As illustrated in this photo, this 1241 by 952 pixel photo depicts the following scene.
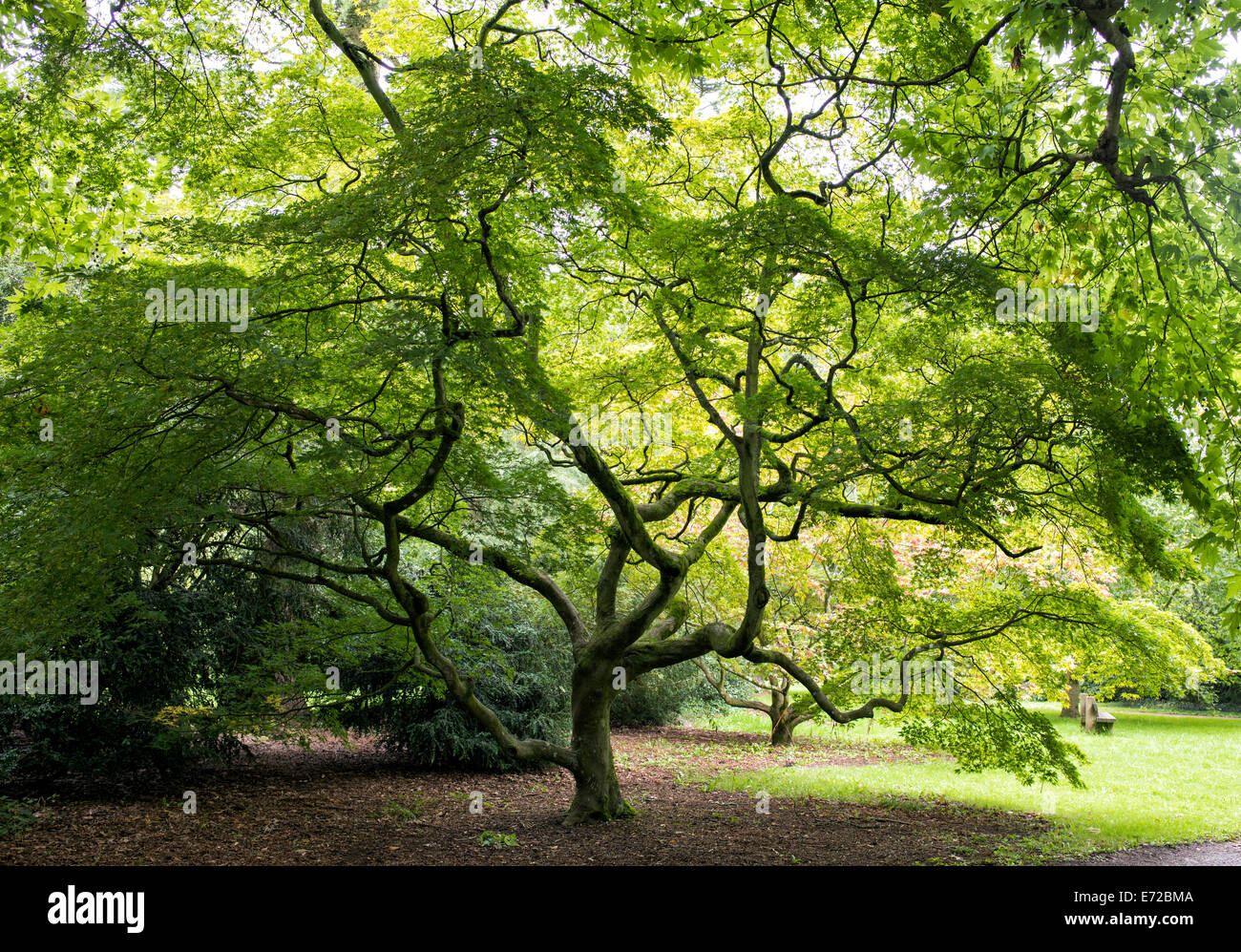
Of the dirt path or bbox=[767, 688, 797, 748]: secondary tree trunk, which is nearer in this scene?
the dirt path

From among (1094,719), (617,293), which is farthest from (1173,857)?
(1094,719)

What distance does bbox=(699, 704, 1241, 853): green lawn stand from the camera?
328 inches

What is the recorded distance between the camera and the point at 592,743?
26.2 feet

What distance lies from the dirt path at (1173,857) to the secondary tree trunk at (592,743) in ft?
13.4

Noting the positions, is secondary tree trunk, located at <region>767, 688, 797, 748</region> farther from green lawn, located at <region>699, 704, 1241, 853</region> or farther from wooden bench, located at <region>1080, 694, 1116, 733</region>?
wooden bench, located at <region>1080, 694, 1116, 733</region>

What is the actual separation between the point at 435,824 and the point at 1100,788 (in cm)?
903

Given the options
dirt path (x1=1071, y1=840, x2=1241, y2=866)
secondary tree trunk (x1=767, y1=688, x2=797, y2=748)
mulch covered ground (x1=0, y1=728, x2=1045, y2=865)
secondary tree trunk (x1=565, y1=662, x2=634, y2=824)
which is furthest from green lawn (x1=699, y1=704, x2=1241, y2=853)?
secondary tree trunk (x1=565, y1=662, x2=634, y2=824)

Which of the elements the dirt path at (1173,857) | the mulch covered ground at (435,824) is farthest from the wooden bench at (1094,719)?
the dirt path at (1173,857)

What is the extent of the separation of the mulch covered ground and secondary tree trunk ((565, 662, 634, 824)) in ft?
0.87

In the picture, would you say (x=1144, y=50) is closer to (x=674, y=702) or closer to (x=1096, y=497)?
(x=1096, y=497)

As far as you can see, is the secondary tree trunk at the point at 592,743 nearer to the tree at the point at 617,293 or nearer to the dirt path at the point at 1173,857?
the tree at the point at 617,293

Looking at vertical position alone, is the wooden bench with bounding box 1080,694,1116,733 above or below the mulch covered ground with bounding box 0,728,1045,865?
below

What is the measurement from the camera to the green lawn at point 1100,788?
834cm

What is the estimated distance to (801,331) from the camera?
805cm
